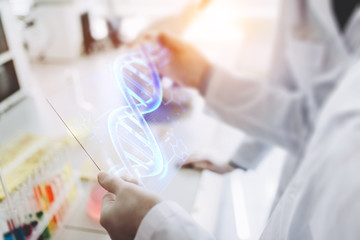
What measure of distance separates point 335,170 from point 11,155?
0.50 m

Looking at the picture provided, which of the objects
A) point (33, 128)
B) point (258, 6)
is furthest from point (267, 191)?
point (258, 6)

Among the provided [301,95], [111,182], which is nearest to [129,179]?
[111,182]

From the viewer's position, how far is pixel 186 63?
661 millimetres

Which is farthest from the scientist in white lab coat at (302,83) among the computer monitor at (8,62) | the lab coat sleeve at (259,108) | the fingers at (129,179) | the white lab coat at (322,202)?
the computer monitor at (8,62)

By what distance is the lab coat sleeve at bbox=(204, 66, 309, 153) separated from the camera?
657mm

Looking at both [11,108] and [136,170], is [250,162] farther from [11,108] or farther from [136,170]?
[11,108]

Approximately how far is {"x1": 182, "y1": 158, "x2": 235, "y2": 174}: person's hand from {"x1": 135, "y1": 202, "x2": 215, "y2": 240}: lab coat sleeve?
0.76 feet

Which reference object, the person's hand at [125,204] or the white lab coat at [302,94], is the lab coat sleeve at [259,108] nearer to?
the white lab coat at [302,94]

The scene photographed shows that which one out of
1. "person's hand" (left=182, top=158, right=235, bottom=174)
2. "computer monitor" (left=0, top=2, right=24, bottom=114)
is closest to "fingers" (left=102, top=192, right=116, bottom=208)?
"person's hand" (left=182, top=158, right=235, bottom=174)

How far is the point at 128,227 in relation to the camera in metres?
0.25

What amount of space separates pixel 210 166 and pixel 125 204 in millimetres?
316

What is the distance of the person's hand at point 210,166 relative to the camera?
0.52 meters

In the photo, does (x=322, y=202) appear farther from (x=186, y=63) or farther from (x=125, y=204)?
(x=186, y=63)

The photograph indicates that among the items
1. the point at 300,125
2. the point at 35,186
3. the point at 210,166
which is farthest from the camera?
the point at 300,125
